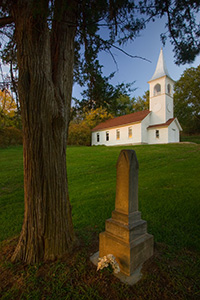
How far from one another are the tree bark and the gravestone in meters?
Answer: 0.78

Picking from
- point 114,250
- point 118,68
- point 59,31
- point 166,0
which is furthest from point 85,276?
point 166,0

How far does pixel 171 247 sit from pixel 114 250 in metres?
1.09

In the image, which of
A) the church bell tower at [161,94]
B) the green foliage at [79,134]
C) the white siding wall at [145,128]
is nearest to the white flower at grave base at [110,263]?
the white siding wall at [145,128]

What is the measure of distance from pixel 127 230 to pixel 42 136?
1844mm

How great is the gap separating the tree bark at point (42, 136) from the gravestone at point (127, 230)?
0.78 m

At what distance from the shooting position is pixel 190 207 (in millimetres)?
4172

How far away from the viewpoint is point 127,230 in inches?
89.5

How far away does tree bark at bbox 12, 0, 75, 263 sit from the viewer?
2.39m

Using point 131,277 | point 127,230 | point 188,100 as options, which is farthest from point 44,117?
point 188,100

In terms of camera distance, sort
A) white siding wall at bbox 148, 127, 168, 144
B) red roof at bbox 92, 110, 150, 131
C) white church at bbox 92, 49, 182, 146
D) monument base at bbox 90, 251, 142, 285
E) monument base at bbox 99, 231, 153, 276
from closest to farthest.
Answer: monument base at bbox 90, 251, 142, 285 → monument base at bbox 99, 231, 153, 276 → white siding wall at bbox 148, 127, 168, 144 → white church at bbox 92, 49, 182, 146 → red roof at bbox 92, 110, 150, 131

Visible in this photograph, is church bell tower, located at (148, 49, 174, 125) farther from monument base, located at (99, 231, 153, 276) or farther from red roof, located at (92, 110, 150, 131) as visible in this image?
monument base, located at (99, 231, 153, 276)

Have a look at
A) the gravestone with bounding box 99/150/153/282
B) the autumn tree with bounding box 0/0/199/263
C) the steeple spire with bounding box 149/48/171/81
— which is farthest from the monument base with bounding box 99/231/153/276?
the steeple spire with bounding box 149/48/171/81

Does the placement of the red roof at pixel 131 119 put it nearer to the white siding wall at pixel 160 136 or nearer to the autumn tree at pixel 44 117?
the white siding wall at pixel 160 136

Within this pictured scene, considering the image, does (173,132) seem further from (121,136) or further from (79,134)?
(79,134)
